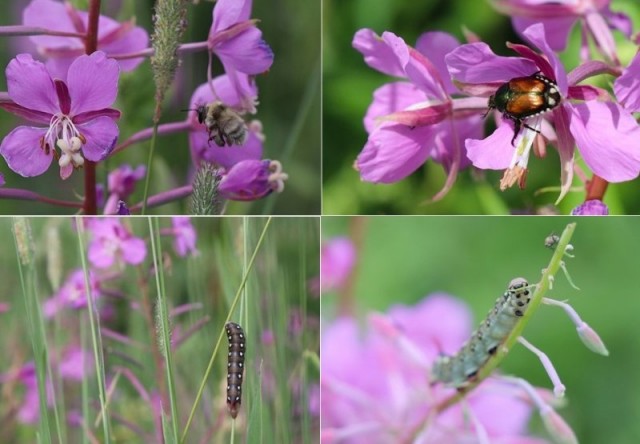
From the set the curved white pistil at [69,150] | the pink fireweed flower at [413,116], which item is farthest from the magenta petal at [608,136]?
the curved white pistil at [69,150]

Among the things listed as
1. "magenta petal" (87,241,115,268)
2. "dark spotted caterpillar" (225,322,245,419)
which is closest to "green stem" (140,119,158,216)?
"magenta petal" (87,241,115,268)

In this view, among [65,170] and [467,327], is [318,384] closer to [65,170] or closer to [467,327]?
[467,327]

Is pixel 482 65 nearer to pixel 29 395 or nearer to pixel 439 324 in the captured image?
pixel 439 324

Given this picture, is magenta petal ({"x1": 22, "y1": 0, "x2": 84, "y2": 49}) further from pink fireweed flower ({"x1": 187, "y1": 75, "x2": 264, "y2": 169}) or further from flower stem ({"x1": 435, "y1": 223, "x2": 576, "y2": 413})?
flower stem ({"x1": 435, "y1": 223, "x2": 576, "y2": 413})

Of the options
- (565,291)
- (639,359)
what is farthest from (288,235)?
(639,359)

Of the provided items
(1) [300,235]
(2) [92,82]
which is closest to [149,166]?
(2) [92,82]

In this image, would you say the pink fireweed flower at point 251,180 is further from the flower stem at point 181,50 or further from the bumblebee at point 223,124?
the flower stem at point 181,50

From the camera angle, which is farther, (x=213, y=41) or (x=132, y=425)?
(x=132, y=425)
